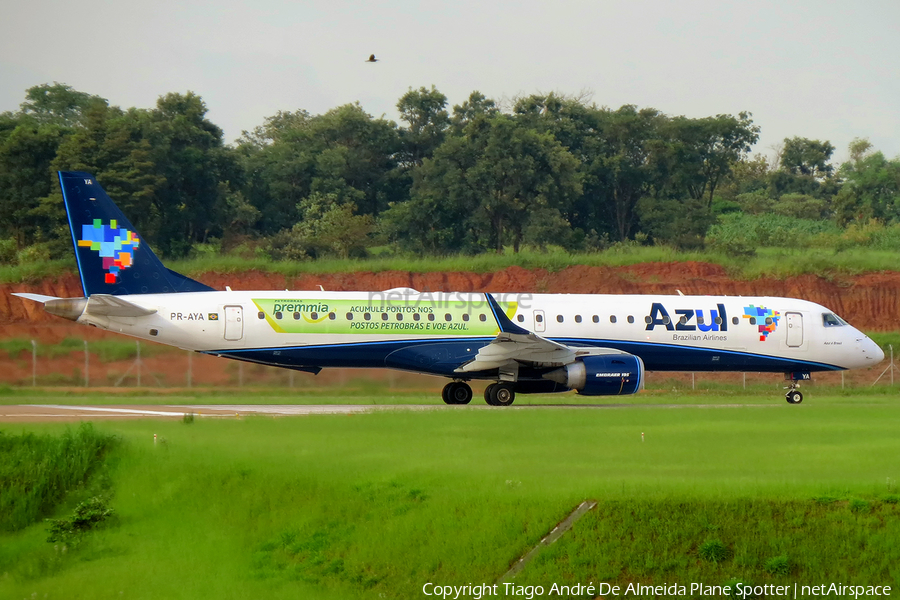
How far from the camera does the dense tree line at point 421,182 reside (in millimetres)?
49469

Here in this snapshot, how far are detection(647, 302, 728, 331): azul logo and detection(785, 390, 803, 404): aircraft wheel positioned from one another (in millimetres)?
2616

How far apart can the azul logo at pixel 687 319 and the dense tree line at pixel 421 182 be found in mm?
22919

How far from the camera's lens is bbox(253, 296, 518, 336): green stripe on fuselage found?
26828 mm

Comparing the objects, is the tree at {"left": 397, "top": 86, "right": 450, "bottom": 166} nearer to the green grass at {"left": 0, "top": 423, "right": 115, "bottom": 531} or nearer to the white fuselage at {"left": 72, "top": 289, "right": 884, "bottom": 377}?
the white fuselage at {"left": 72, "top": 289, "right": 884, "bottom": 377}

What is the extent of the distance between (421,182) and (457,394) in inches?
1174

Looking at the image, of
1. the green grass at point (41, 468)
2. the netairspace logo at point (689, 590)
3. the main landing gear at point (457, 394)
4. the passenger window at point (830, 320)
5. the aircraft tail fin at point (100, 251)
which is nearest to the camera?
the netairspace logo at point (689, 590)

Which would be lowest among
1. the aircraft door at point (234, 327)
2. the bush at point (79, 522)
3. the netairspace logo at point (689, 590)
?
the netairspace logo at point (689, 590)

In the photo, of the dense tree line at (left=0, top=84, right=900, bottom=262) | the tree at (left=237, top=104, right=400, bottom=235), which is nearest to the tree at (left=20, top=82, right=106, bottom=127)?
the dense tree line at (left=0, top=84, right=900, bottom=262)

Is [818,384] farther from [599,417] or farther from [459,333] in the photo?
[599,417]

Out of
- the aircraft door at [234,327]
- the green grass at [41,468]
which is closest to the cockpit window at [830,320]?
the aircraft door at [234,327]

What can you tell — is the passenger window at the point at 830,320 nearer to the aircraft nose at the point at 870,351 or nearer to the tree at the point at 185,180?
the aircraft nose at the point at 870,351

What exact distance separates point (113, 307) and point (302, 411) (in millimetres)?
6077

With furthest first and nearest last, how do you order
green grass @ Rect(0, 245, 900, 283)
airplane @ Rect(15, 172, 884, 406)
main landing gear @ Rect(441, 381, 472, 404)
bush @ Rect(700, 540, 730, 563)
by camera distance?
green grass @ Rect(0, 245, 900, 283) < main landing gear @ Rect(441, 381, 472, 404) < airplane @ Rect(15, 172, 884, 406) < bush @ Rect(700, 540, 730, 563)

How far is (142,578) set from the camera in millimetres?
Result: 12906
